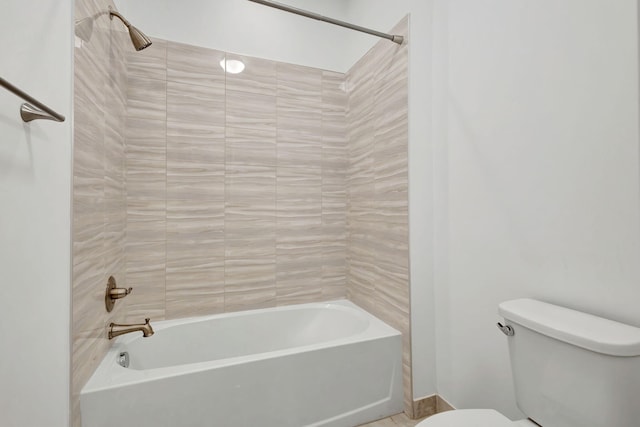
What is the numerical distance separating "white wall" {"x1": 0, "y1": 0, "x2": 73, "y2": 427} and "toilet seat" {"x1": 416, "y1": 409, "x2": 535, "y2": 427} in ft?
4.02

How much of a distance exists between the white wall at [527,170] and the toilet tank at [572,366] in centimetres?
14

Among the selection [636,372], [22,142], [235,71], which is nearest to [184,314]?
[22,142]

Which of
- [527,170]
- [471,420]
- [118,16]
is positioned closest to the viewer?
[471,420]

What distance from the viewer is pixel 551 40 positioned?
114 centimetres

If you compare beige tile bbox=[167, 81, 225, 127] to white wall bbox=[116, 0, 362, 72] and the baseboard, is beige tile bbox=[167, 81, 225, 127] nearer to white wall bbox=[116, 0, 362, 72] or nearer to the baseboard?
white wall bbox=[116, 0, 362, 72]

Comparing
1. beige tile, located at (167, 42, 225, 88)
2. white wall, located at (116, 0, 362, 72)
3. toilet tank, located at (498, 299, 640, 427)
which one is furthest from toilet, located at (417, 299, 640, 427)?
beige tile, located at (167, 42, 225, 88)

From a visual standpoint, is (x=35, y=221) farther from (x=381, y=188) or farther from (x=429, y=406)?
(x=429, y=406)

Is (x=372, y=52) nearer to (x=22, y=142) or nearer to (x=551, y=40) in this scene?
(x=551, y=40)

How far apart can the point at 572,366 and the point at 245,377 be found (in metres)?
1.26

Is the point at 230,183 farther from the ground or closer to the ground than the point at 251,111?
closer to the ground

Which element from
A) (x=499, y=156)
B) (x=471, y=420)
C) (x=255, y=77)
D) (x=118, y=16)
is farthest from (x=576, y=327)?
(x=118, y=16)

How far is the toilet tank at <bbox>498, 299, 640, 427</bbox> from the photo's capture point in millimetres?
813

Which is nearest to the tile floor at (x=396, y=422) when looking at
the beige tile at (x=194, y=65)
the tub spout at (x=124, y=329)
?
the tub spout at (x=124, y=329)

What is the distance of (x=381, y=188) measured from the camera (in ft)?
6.45
